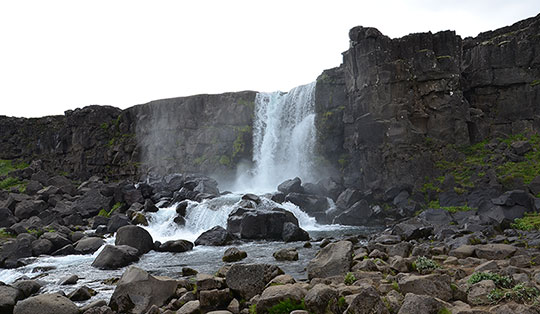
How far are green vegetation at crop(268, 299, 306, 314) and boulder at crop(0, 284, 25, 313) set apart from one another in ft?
24.8

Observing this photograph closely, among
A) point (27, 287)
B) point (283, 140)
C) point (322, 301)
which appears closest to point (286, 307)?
point (322, 301)

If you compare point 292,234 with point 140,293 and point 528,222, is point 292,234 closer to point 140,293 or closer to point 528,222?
point 528,222

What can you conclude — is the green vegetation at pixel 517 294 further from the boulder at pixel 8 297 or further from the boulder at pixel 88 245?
the boulder at pixel 88 245

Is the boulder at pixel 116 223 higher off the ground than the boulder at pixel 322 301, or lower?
lower

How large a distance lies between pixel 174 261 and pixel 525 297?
14.0 metres

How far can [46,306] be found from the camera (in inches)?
401

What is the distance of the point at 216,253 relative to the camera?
19.5 metres

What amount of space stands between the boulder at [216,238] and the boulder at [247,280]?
11517 mm

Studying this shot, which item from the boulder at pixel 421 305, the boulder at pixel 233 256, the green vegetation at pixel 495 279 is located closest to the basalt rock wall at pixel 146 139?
the boulder at pixel 233 256

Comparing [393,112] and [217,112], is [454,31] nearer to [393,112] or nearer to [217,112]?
[393,112]

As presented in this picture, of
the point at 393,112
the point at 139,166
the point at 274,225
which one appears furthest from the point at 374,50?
the point at 139,166

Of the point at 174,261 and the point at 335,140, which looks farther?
the point at 335,140

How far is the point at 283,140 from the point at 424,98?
15.8m

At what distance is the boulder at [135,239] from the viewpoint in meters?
20.1
